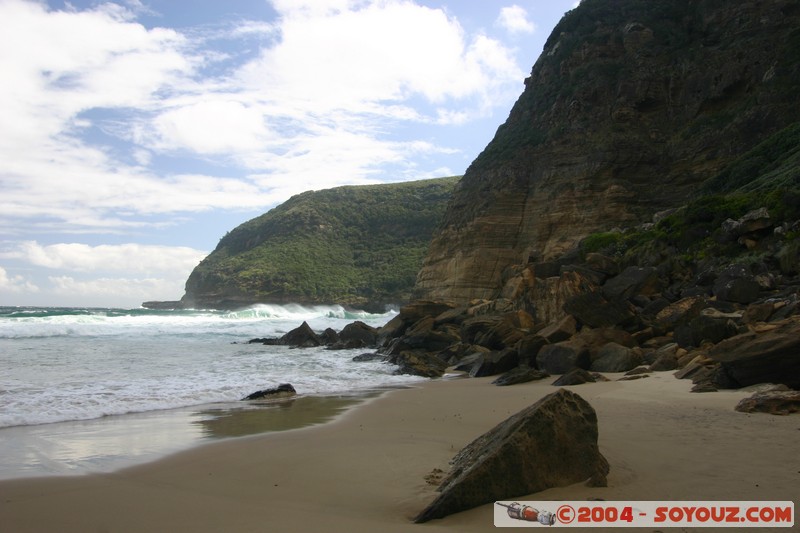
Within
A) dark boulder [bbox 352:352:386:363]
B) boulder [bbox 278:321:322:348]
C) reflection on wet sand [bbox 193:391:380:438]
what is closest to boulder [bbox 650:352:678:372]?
reflection on wet sand [bbox 193:391:380:438]

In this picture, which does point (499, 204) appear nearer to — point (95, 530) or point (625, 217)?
point (625, 217)

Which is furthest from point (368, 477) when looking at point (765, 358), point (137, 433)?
point (765, 358)

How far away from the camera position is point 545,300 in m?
19.1

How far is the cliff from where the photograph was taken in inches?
1299

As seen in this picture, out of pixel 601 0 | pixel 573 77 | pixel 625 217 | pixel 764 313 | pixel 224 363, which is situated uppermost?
pixel 601 0

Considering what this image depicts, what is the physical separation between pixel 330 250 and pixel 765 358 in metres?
80.8

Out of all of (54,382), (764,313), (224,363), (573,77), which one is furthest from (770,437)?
(573,77)

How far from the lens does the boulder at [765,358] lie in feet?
22.1

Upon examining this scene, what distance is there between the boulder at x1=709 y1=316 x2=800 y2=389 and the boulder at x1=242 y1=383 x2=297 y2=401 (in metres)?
7.73

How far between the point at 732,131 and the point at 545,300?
20894 mm

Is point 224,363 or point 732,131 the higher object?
point 732,131

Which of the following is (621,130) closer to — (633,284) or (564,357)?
(633,284)

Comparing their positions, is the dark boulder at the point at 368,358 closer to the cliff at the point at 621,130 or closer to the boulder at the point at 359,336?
the boulder at the point at 359,336

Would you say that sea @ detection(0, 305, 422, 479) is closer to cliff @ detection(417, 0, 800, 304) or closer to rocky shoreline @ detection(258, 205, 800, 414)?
rocky shoreline @ detection(258, 205, 800, 414)
